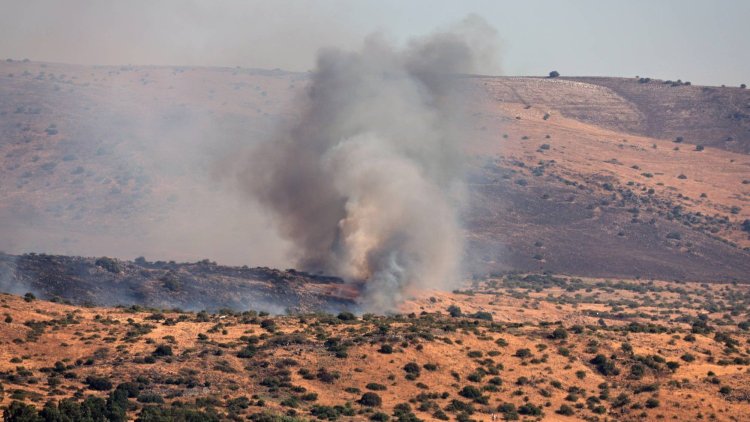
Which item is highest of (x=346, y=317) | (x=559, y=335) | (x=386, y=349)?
(x=346, y=317)

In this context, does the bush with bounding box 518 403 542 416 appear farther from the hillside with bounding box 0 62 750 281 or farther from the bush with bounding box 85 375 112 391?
the hillside with bounding box 0 62 750 281

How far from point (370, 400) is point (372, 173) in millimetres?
34984

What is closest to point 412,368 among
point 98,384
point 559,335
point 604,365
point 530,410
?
point 530,410

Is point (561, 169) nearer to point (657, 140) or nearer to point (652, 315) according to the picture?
point (657, 140)

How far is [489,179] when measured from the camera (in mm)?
151875

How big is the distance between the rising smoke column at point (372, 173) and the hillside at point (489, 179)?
15696 millimetres

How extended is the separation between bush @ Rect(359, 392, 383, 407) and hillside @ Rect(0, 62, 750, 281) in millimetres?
54761

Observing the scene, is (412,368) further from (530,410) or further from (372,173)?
(372,173)

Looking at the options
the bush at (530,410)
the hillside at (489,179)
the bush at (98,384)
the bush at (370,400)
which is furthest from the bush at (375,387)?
the hillside at (489,179)

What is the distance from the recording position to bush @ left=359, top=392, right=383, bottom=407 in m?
57.2

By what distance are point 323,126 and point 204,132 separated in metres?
77.0

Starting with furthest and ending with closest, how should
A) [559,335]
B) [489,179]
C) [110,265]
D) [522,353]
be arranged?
[489,179] → [110,265] → [559,335] → [522,353]

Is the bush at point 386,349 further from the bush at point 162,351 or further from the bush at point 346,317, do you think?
the bush at point 162,351

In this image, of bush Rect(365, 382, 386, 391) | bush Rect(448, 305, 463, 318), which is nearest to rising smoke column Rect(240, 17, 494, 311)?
bush Rect(448, 305, 463, 318)
